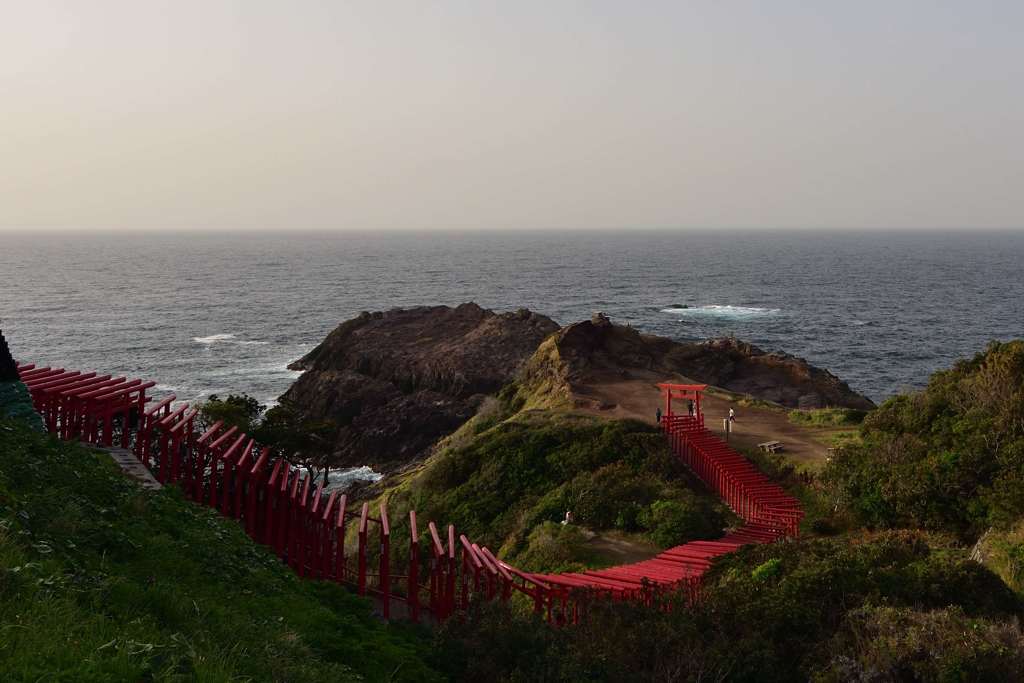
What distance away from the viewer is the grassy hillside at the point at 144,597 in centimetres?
746

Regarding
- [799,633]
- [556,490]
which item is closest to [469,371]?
[556,490]

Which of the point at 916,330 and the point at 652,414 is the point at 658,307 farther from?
the point at 652,414

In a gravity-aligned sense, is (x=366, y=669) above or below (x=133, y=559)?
below

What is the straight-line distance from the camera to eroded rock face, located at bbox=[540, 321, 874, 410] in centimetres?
4450

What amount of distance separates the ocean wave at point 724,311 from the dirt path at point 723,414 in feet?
→ 214

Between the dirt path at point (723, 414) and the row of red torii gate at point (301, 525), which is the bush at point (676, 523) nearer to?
the row of red torii gate at point (301, 525)

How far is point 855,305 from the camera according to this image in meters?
117

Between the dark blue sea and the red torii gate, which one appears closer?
the red torii gate

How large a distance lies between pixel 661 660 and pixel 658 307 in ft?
349

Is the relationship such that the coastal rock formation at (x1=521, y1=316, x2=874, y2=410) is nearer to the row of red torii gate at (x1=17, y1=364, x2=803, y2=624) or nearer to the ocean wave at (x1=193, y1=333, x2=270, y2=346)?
the row of red torii gate at (x1=17, y1=364, x2=803, y2=624)

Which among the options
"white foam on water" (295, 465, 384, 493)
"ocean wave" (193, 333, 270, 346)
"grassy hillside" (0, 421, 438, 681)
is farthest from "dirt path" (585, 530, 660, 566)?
"ocean wave" (193, 333, 270, 346)

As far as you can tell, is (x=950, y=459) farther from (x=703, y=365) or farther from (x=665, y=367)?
(x=703, y=365)

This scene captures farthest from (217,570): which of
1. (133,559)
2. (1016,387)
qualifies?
(1016,387)

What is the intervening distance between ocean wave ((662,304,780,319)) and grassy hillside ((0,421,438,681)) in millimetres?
94908
